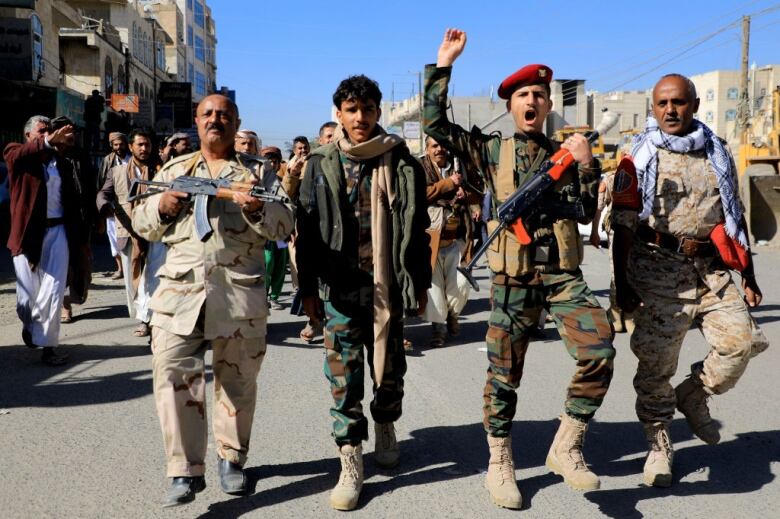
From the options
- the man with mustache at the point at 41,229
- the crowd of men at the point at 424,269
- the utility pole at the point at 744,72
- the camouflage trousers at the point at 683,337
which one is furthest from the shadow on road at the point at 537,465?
the utility pole at the point at 744,72

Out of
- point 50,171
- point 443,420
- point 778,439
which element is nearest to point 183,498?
point 443,420

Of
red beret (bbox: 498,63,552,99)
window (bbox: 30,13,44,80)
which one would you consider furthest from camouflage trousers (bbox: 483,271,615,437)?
window (bbox: 30,13,44,80)

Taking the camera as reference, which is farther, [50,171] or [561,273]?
[50,171]

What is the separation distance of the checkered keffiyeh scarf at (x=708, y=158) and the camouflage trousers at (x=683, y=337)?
342 millimetres

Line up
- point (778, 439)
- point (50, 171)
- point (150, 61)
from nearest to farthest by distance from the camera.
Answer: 1. point (778, 439)
2. point (50, 171)
3. point (150, 61)

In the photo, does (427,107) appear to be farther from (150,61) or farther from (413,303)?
(150,61)

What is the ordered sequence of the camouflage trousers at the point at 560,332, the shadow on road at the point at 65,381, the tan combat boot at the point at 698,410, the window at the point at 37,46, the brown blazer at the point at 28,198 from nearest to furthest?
the camouflage trousers at the point at 560,332, the tan combat boot at the point at 698,410, the shadow on road at the point at 65,381, the brown blazer at the point at 28,198, the window at the point at 37,46

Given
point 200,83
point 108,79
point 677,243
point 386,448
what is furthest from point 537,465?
point 200,83

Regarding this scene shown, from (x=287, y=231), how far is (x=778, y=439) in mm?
3099

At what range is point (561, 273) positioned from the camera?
3617 mm

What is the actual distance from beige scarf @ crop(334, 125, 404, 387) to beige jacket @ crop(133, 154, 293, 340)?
17.2 inches

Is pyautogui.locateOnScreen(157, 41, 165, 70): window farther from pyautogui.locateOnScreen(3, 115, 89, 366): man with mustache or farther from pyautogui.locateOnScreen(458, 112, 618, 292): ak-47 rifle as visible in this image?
pyautogui.locateOnScreen(458, 112, 618, 292): ak-47 rifle

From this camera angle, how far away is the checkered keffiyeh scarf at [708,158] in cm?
376

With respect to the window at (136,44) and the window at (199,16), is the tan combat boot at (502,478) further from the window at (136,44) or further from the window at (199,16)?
the window at (199,16)
